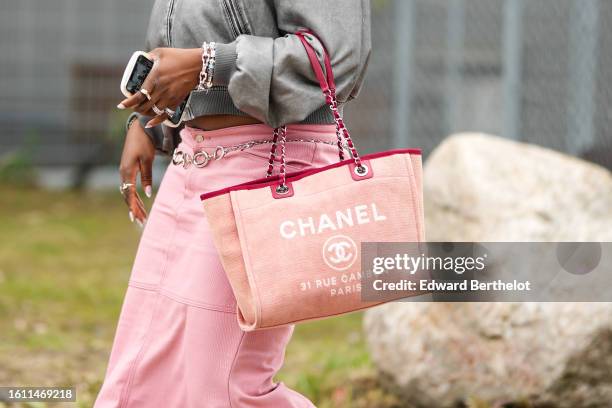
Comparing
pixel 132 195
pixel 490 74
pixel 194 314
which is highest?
pixel 490 74

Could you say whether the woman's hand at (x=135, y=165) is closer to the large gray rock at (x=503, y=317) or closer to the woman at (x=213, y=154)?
the woman at (x=213, y=154)

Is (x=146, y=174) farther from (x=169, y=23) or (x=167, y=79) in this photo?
(x=167, y=79)

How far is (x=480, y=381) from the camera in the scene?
3.72 m

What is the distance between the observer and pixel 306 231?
1.94 meters

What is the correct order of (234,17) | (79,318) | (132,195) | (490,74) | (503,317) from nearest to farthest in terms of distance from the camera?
(234,17) → (132,195) → (503,317) → (79,318) → (490,74)

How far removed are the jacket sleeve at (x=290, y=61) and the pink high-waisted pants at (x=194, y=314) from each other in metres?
0.13

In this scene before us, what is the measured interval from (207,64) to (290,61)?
15 cm

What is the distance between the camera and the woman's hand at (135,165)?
7.97ft

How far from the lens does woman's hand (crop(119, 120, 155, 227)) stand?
2428 millimetres

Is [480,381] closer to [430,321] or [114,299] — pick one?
[430,321]

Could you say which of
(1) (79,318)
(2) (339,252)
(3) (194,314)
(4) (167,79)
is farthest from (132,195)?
(1) (79,318)

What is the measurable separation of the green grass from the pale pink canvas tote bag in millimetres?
2213

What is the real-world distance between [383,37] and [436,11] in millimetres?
425

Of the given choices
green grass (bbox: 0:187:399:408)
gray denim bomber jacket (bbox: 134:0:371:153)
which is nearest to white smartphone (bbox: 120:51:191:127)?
gray denim bomber jacket (bbox: 134:0:371:153)
